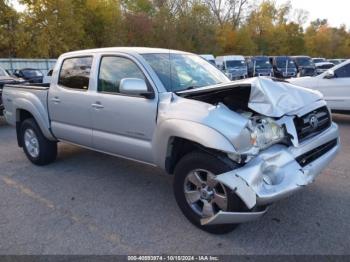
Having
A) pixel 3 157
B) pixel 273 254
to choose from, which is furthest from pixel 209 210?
pixel 3 157

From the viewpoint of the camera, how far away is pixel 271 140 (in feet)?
11.1

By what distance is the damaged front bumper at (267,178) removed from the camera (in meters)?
3.06

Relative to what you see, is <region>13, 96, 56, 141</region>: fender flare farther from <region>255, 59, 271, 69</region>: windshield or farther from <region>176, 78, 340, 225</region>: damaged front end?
<region>255, 59, 271, 69</region>: windshield

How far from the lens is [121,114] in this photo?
4.34 meters

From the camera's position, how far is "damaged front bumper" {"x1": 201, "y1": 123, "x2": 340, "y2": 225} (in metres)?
3.06

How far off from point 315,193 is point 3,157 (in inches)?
215

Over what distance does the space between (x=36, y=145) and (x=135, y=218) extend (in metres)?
2.87

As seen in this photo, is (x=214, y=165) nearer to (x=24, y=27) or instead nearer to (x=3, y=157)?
(x=3, y=157)

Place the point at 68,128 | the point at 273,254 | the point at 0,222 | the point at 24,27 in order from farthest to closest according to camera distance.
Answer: the point at 24,27 → the point at 68,128 → the point at 0,222 → the point at 273,254

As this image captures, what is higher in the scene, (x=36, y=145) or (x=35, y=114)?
(x=35, y=114)

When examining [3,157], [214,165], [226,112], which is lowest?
[3,157]

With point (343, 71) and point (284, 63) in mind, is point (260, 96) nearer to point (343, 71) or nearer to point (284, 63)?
point (343, 71)

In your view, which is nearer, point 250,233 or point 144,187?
point 250,233

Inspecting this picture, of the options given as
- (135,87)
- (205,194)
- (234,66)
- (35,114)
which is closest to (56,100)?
(35,114)
